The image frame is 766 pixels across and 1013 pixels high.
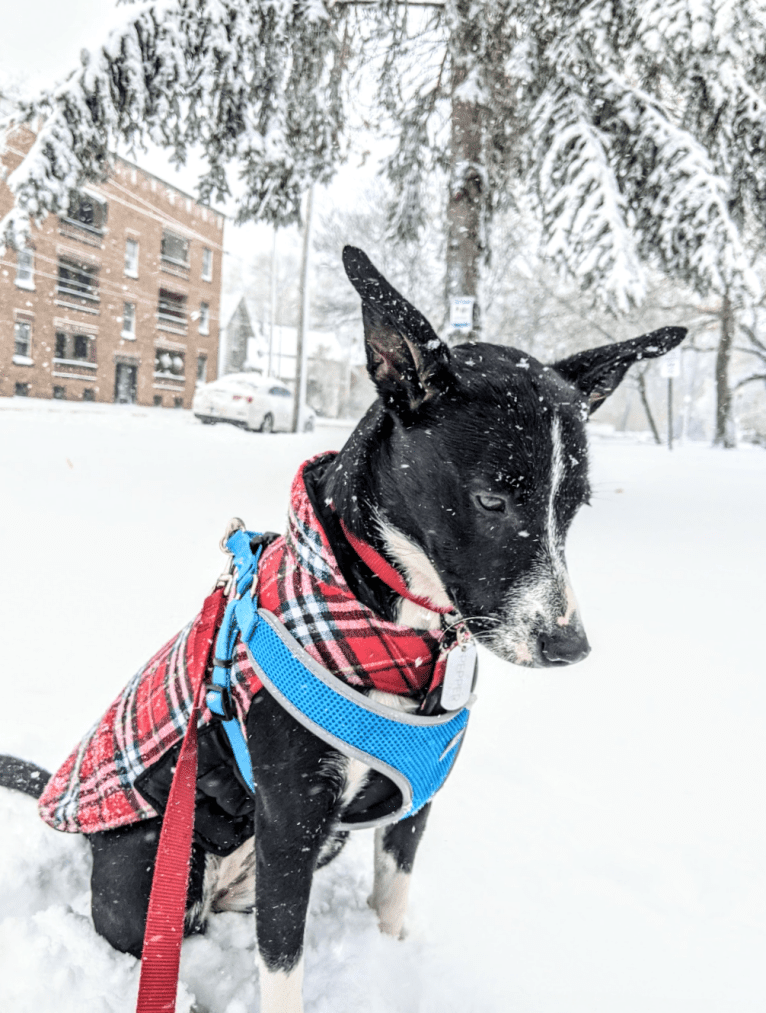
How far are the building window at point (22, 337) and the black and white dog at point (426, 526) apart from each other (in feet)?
24.7

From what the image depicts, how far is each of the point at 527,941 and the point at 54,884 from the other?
1.34m

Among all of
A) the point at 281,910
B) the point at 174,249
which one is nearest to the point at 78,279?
the point at 174,249

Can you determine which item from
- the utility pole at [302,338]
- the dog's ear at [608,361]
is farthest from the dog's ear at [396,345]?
the utility pole at [302,338]

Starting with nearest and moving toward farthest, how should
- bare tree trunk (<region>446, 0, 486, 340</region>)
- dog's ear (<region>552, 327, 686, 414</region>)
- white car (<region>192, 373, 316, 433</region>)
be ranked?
1. dog's ear (<region>552, 327, 686, 414</region>)
2. bare tree trunk (<region>446, 0, 486, 340</region>)
3. white car (<region>192, 373, 316, 433</region>)

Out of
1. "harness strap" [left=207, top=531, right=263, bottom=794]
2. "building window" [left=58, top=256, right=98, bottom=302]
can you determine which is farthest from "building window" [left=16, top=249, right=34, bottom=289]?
"harness strap" [left=207, top=531, right=263, bottom=794]

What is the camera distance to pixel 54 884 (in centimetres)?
176

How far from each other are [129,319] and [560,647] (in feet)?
30.6

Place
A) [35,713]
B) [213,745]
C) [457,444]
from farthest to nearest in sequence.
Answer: [35,713] → [213,745] → [457,444]

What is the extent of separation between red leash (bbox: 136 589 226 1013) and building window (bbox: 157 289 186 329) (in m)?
9.99

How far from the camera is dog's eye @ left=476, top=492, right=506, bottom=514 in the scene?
132 cm

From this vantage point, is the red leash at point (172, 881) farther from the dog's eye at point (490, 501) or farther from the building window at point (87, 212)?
the building window at point (87, 212)

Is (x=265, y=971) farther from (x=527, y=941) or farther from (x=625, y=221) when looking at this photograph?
(x=625, y=221)

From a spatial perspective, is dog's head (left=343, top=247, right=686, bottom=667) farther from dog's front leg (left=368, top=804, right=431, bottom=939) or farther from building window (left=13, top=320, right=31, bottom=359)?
building window (left=13, top=320, right=31, bottom=359)

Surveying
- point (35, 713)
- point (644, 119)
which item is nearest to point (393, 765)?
point (35, 713)
